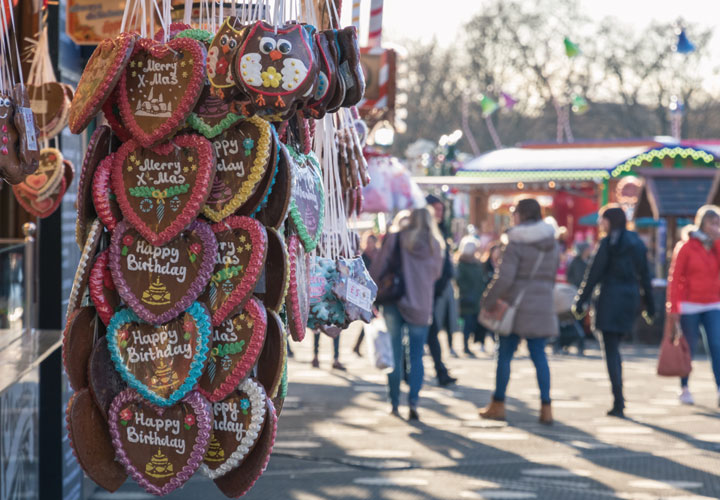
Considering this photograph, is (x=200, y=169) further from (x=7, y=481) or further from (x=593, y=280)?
(x=593, y=280)

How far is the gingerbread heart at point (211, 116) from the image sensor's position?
2684 millimetres

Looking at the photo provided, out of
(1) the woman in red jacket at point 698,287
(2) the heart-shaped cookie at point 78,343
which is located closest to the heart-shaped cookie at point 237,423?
(2) the heart-shaped cookie at point 78,343

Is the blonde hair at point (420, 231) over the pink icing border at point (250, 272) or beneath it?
beneath

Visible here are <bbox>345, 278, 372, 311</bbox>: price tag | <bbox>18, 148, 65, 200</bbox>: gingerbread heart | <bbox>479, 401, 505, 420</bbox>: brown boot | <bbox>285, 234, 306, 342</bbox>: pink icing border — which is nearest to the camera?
<bbox>285, 234, 306, 342</bbox>: pink icing border

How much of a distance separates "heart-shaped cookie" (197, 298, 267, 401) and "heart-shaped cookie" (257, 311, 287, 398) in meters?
0.04

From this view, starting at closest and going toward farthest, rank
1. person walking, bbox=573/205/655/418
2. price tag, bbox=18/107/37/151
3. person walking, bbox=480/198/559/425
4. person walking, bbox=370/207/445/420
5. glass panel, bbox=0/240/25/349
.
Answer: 1. price tag, bbox=18/107/37/151
2. glass panel, bbox=0/240/25/349
3. person walking, bbox=480/198/559/425
4. person walking, bbox=370/207/445/420
5. person walking, bbox=573/205/655/418

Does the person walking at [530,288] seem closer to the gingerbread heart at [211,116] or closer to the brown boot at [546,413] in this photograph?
the brown boot at [546,413]

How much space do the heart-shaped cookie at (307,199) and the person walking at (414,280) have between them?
642 centimetres

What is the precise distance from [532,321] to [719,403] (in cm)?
227

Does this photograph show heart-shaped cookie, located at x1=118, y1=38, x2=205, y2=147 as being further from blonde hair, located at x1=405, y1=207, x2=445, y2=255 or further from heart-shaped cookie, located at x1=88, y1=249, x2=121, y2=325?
blonde hair, located at x1=405, y1=207, x2=445, y2=255

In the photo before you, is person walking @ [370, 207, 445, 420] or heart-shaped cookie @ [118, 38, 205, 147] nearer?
heart-shaped cookie @ [118, 38, 205, 147]

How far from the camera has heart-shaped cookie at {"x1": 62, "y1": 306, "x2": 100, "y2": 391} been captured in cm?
264

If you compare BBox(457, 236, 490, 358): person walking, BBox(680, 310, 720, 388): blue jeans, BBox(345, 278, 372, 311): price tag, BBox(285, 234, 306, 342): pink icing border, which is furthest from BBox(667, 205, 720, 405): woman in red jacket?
BBox(285, 234, 306, 342): pink icing border

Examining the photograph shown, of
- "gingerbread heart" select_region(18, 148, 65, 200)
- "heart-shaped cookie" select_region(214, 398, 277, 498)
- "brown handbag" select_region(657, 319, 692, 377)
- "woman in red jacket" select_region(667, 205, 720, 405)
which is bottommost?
"brown handbag" select_region(657, 319, 692, 377)
